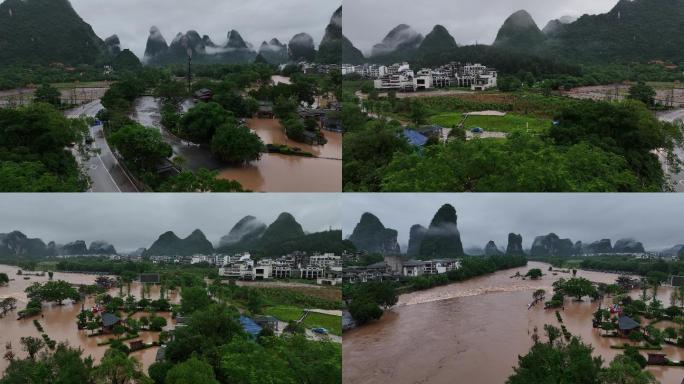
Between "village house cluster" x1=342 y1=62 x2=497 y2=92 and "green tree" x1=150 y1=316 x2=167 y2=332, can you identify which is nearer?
"green tree" x1=150 y1=316 x2=167 y2=332

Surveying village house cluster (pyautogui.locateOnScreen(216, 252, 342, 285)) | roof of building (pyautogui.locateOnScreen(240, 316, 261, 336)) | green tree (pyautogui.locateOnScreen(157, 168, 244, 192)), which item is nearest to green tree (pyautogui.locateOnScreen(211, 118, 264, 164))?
green tree (pyautogui.locateOnScreen(157, 168, 244, 192))

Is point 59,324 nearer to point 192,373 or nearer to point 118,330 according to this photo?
point 118,330

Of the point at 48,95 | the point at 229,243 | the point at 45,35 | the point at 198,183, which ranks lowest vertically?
the point at 229,243

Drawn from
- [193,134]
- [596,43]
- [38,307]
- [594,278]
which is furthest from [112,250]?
[596,43]

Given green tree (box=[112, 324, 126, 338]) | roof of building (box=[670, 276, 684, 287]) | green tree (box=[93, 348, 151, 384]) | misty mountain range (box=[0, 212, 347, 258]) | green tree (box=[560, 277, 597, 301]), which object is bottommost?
green tree (box=[112, 324, 126, 338])

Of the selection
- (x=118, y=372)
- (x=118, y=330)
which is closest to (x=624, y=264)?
(x=118, y=372)

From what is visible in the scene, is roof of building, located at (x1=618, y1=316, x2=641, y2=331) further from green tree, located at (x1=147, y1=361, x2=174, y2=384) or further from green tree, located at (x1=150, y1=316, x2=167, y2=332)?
green tree, located at (x1=150, y1=316, x2=167, y2=332)
